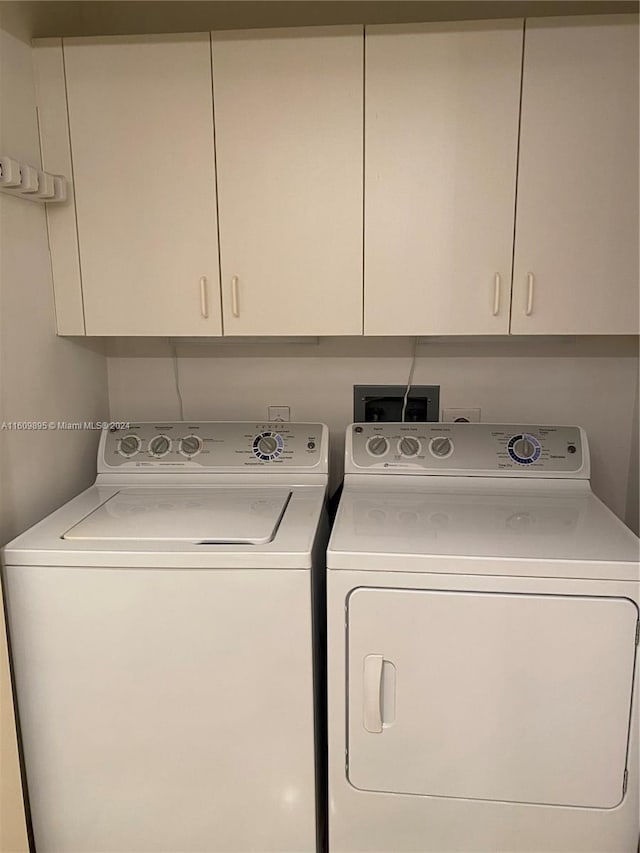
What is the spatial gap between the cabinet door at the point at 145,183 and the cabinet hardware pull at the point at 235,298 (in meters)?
0.04

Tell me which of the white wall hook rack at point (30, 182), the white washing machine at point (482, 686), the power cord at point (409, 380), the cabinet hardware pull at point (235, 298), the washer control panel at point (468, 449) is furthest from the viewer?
the power cord at point (409, 380)

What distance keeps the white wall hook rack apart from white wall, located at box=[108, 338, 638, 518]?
56cm

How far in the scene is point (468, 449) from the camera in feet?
6.12

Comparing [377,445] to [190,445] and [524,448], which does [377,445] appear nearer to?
[524,448]

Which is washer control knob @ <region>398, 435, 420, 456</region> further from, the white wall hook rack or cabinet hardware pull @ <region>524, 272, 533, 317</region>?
the white wall hook rack

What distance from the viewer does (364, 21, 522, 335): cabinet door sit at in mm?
1568

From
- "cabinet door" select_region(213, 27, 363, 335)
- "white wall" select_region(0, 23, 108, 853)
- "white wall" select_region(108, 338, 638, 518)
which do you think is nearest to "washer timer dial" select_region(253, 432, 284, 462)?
"white wall" select_region(108, 338, 638, 518)

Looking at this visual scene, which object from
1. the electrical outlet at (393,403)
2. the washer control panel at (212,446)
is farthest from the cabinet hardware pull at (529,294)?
the washer control panel at (212,446)

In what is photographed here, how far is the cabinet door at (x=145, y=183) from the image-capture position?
5.37 feet

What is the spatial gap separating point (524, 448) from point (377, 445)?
0.42 metres

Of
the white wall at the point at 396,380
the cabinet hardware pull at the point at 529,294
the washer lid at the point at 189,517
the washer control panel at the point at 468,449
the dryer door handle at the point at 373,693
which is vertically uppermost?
the cabinet hardware pull at the point at 529,294

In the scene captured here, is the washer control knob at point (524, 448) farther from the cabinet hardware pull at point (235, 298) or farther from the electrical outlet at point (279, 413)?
the cabinet hardware pull at point (235, 298)

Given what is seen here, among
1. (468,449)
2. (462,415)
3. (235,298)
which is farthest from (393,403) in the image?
(235,298)

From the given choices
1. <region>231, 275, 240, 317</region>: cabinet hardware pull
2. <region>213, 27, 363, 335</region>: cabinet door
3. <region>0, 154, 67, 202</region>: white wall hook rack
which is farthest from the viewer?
<region>231, 275, 240, 317</region>: cabinet hardware pull
